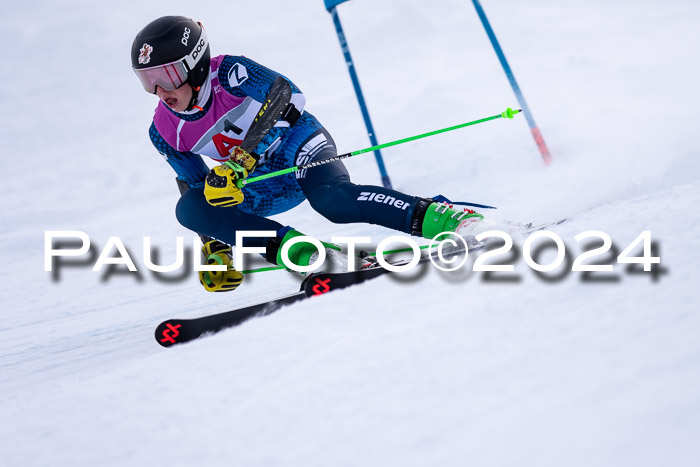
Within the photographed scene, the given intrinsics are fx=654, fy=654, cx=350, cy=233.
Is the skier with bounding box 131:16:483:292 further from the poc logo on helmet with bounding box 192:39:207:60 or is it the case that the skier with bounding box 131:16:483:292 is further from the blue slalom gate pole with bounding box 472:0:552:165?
the blue slalom gate pole with bounding box 472:0:552:165

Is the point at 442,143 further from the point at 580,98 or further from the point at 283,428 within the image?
the point at 283,428

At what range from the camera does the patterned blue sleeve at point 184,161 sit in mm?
2828

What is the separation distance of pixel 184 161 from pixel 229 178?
57 centimetres

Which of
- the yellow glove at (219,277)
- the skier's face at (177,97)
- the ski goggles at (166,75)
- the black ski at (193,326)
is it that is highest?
the ski goggles at (166,75)

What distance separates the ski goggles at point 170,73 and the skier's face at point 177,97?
20 millimetres

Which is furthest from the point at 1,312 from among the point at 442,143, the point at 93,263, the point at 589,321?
the point at 442,143

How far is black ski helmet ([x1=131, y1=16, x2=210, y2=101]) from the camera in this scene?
2443 mm

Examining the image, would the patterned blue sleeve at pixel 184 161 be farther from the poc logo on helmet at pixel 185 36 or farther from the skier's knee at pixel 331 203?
the skier's knee at pixel 331 203

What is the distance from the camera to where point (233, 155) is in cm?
241

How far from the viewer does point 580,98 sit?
7363 millimetres

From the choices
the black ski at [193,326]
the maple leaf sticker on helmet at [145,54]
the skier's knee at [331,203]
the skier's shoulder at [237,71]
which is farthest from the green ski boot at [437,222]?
the maple leaf sticker on helmet at [145,54]

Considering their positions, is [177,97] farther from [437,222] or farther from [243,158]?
[437,222]

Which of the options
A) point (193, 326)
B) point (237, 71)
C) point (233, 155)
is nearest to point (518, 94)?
point (237, 71)

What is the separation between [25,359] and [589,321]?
7.42 feet
